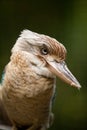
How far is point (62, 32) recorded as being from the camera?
3.82 m

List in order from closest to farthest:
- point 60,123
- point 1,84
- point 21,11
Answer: point 1,84
point 60,123
point 21,11

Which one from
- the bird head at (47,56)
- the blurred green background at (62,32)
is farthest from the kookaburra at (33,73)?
the blurred green background at (62,32)

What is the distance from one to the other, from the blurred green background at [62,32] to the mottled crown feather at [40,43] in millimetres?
1279

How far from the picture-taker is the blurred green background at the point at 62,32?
3.76 m

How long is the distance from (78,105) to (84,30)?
41 cm

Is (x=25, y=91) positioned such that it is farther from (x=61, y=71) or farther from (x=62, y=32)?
(x=62, y=32)

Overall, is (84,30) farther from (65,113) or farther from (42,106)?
(42,106)

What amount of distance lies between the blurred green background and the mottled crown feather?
1279 millimetres

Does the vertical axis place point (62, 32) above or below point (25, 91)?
below

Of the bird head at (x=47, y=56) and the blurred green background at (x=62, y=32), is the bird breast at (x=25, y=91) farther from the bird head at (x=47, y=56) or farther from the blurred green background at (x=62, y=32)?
the blurred green background at (x=62, y=32)

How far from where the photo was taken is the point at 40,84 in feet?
7.40

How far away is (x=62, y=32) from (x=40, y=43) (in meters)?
1.58

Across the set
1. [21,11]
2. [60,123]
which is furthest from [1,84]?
[21,11]

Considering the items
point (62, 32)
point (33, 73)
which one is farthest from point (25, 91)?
point (62, 32)
